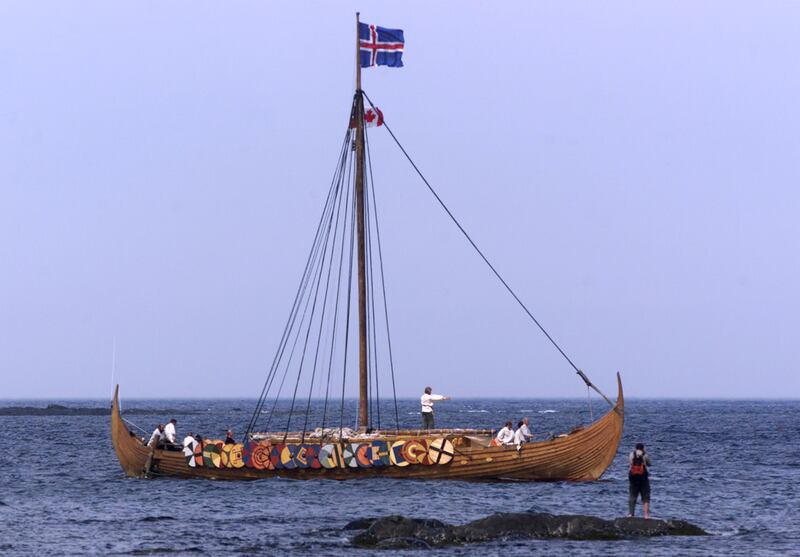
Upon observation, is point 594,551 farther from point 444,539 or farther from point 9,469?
point 9,469

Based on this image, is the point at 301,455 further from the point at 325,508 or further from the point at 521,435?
the point at 521,435

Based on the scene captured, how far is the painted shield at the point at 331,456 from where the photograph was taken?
44.8 meters

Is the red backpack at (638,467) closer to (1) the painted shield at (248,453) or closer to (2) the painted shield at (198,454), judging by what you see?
(1) the painted shield at (248,453)

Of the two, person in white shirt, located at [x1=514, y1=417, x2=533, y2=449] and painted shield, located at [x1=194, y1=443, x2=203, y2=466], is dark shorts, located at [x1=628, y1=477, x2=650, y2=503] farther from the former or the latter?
painted shield, located at [x1=194, y1=443, x2=203, y2=466]

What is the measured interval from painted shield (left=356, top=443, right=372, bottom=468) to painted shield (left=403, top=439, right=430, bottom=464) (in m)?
1.34

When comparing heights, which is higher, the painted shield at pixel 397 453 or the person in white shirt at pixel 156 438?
the person in white shirt at pixel 156 438

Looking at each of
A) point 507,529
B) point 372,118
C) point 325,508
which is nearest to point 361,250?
point 372,118

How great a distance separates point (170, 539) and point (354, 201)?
1989cm

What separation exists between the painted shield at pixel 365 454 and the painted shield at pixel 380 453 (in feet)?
0.29

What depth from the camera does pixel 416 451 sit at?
43750 millimetres

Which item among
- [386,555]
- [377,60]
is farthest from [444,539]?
[377,60]

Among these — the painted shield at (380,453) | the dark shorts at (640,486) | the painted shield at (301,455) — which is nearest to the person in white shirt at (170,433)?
the painted shield at (301,455)

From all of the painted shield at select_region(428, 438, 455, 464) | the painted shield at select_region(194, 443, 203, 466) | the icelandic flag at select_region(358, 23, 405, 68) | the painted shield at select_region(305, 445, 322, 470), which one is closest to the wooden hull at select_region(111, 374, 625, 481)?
the painted shield at select_region(428, 438, 455, 464)

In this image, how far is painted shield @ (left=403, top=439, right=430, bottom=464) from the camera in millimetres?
43688
